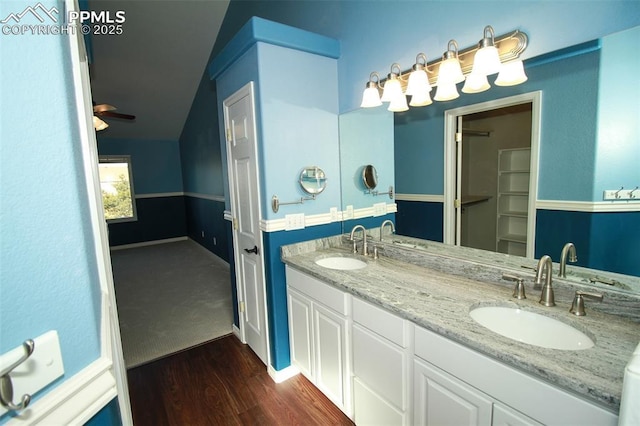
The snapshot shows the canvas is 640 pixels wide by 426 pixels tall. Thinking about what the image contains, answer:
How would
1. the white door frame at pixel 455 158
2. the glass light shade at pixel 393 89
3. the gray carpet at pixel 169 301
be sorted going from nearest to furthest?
the white door frame at pixel 455 158 < the glass light shade at pixel 393 89 < the gray carpet at pixel 169 301

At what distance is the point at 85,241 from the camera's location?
2.36 ft

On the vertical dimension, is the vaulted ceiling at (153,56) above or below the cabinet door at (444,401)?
above

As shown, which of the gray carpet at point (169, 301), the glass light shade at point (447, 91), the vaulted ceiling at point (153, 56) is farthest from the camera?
the vaulted ceiling at point (153, 56)

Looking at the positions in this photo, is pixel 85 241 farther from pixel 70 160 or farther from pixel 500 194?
pixel 500 194

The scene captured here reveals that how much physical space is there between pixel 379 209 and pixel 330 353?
1080mm

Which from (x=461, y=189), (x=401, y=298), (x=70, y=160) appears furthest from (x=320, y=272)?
(x=70, y=160)

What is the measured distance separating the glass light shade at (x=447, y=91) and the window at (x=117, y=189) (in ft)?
21.9

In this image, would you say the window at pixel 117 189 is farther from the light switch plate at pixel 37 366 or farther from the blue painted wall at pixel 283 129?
the light switch plate at pixel 37 366

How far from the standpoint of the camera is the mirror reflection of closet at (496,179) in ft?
4.70

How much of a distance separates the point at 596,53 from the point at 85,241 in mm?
1813

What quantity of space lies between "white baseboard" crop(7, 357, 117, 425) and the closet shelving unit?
5.52 feet

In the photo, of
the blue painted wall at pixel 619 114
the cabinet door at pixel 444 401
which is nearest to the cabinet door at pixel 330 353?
the cabinet door at pixel 444 401

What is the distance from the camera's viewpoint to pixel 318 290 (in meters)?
1.84

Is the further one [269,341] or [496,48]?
[269,341]
